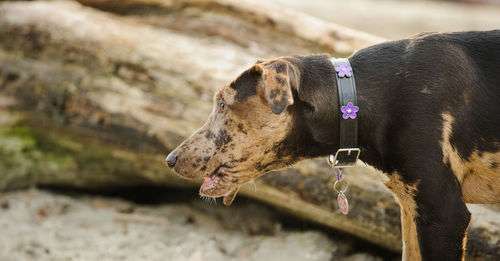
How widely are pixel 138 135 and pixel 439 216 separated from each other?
2.87 metres

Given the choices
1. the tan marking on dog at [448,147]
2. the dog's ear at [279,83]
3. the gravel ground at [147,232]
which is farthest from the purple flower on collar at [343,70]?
the gravel ground at [147,232]

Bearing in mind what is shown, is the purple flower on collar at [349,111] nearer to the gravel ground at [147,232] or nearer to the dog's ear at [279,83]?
the dog's ear at [279,83]

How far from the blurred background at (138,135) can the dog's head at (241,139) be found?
111 cm

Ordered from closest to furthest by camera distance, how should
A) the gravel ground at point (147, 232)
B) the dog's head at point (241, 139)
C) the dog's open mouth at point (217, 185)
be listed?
the dog's head at point (241, 139), the dog's open mouth at point (217, 185), the gravel ground at point (147, 232)

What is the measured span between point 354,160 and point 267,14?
2549mm

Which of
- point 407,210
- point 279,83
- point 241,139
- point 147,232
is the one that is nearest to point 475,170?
point 407,210

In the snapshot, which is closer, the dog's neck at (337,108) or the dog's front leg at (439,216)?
the dog's front leg at (439,216)

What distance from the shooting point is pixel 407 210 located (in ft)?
9.37

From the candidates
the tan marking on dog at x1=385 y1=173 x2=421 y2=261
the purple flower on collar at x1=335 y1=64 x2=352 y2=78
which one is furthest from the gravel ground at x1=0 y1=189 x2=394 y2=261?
the purple flower on collar at x1=335 y1=64 x2=352 y2=78

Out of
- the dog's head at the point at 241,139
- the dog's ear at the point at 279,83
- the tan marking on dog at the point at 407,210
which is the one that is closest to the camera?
the dog's ear at the point at 279,83

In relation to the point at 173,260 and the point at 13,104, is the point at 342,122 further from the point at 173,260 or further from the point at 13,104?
the point at 13,104

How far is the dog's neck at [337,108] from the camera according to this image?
2.76 m

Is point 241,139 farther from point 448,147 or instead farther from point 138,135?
point 138,135

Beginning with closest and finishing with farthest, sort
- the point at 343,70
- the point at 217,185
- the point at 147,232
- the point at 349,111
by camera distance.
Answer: the point at 349,111 → the point at 343,70 → the point at 217,185 → the point at 147,232
